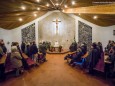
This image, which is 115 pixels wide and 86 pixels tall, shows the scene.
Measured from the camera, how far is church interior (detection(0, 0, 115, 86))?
6105 mm

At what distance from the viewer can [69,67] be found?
8.48 m

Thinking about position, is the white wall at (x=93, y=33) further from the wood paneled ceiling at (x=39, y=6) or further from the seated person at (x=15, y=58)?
the seated person at (x=15, y=58)

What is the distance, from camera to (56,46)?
1387 cm

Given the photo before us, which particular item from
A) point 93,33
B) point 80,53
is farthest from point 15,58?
point 93,33

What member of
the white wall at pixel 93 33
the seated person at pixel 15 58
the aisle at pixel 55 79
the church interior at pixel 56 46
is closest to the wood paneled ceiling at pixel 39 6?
the church interior at pixel 56 46

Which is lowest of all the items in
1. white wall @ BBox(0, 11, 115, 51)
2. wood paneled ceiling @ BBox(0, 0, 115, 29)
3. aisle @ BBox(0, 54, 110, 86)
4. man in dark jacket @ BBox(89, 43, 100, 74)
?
aisle @ BBox(0, 54, 110, 86)

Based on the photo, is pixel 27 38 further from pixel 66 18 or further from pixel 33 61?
pixel 33 61

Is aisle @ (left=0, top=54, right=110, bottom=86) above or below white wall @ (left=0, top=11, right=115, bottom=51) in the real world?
below

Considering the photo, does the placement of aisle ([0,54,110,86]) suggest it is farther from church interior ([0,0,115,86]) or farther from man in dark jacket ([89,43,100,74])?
man in dark jacket ([89,43,100,74])

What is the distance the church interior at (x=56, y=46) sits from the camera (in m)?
6.11

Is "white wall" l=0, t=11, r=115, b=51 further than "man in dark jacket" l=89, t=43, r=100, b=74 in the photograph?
Yes

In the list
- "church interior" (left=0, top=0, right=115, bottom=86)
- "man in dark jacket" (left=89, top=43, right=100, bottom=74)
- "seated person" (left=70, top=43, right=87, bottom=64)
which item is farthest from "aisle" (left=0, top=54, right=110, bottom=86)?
"seated person" (left=70, top=43, right=87, bottom=64)

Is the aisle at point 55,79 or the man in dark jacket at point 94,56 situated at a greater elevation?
the man in dark jacket at point 94,56

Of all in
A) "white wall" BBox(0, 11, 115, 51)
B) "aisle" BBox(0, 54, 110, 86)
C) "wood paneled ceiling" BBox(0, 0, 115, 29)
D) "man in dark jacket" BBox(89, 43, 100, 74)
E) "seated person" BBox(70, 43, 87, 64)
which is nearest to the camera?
"wood paneled ceiling" BBox(0, 0, 115, 29)
